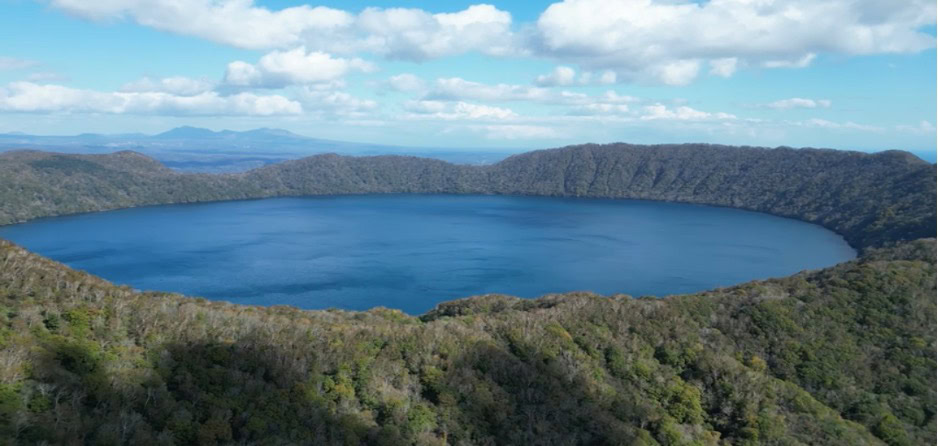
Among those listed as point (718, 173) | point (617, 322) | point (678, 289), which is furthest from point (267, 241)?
point (718, 173)

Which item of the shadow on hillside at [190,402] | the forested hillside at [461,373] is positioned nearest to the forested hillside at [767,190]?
the forested hillside at [461,373]

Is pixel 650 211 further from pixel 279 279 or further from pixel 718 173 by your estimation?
pixel 279 279

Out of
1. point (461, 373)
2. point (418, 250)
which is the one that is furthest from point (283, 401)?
point (418, 250)

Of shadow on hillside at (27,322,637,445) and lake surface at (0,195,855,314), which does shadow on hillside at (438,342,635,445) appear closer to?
shadow on hillside at (27,322,637,445)

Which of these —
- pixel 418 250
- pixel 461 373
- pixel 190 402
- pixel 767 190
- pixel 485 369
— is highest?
pixel 767 190

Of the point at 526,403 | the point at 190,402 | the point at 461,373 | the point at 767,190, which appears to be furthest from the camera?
the point at 767,190

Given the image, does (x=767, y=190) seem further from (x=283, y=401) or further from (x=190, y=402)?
(x=190, y=402)
